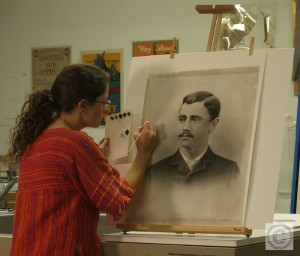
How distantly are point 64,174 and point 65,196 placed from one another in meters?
0.05

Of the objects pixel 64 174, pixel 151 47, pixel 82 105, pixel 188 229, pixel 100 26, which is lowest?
pixel 188 229

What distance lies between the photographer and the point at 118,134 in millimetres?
1602

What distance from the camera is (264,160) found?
4.55ft

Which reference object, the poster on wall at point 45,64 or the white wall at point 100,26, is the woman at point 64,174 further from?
the poster on wall at point 45,64

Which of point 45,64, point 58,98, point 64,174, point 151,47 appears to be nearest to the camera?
point 64,174

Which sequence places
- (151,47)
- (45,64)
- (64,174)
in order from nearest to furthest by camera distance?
(64,174) < (151,47) < (45,64)

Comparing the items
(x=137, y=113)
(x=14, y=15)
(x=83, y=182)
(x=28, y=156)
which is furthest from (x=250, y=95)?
(x=14, y=15)

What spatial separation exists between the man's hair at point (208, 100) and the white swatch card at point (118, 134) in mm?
178

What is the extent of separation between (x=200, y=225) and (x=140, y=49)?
107 inches

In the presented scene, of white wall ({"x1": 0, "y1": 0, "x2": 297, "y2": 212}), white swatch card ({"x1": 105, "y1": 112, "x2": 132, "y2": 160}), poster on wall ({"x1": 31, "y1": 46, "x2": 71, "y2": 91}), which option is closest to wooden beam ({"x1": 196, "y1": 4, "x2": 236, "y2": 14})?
white swatch card ({"x1": 105, "y1": 112, "x2": 132, "y2": 160})

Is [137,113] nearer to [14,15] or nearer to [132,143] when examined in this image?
[132,143]

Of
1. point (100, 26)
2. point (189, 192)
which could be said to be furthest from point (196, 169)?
point (100, 26)

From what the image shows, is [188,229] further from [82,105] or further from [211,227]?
[82,105]

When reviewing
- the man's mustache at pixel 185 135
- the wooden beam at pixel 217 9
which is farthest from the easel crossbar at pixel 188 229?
the wooden beam at pixel 217 9
